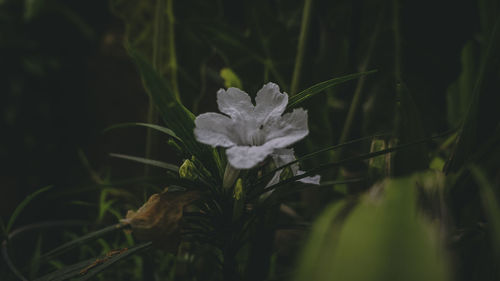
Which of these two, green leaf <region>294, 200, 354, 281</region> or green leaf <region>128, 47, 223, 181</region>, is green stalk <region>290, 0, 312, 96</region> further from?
green leaf <region>294, 200, 354, 281</region>

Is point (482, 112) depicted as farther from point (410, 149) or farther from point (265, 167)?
point (265, 167)

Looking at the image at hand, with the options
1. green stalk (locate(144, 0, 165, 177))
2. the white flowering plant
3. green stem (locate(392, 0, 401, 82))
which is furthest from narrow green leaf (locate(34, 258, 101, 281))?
green stem (locate(392, 0, 401, 82))

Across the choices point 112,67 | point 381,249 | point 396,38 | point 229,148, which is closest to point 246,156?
point 229,148

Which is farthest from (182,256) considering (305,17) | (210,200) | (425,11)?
(425,11)

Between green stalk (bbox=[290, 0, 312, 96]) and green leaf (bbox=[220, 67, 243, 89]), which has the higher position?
green stalk (bbox=[290, 0, 312, 96])

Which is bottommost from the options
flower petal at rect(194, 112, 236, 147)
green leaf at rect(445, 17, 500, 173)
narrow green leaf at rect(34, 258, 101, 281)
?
narrow green leaf at rect(34, 258, 101, 281)

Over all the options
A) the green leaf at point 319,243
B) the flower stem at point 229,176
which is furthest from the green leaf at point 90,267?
the green leaf at point 319,243

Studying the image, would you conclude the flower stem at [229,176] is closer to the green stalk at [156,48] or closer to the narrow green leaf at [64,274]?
the narrow green leaf at [64,274]
